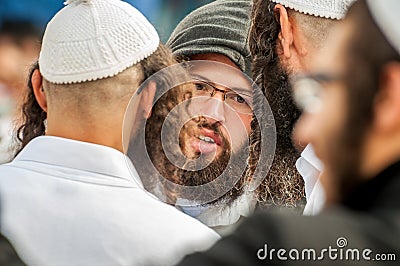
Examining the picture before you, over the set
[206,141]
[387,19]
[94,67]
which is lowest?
[206,141]

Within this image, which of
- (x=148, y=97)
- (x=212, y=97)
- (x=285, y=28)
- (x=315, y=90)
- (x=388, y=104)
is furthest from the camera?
(x=212, y=97)

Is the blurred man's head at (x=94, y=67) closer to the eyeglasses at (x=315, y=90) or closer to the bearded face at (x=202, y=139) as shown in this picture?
the bearded face at (x=202, y=139)

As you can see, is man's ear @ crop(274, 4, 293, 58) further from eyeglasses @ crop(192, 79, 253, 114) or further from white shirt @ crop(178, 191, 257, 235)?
white shirt @ crop(178, 191, 257, 235)

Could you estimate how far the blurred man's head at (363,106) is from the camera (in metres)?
0.75

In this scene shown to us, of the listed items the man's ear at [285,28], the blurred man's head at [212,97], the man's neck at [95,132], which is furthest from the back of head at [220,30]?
the man's neck at [95,132]

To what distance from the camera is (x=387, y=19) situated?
77 cm

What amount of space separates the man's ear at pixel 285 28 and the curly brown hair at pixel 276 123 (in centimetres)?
2

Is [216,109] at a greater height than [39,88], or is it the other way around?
[39,88]

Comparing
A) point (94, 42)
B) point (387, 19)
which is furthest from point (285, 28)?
point (387, 19)

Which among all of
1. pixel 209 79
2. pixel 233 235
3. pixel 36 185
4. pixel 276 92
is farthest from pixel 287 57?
pixel 233 235

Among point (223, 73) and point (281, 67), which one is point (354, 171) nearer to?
point (281, 67)

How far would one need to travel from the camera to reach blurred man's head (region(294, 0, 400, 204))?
75 cm

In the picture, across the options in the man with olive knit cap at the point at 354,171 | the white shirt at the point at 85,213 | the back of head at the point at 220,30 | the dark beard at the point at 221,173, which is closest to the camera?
the man with olive knit cap at the point at 354,171

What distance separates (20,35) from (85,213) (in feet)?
1.59
